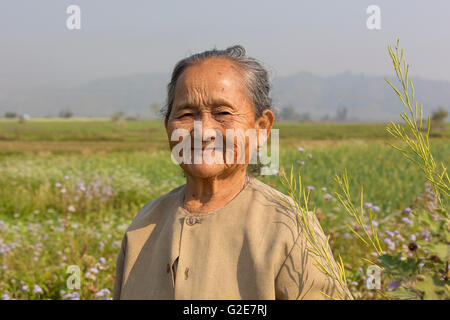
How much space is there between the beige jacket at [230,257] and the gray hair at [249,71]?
29cm

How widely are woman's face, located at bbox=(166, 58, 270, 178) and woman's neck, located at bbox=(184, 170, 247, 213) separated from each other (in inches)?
2.2

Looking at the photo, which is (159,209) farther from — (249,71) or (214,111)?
(249,71)

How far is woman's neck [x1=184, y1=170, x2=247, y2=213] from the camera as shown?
56.9 inches

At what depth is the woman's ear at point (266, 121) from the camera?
150 cm

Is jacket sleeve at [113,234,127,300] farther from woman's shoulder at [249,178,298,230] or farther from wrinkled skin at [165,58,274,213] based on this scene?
woman's shoulder at [249,178,298,230]

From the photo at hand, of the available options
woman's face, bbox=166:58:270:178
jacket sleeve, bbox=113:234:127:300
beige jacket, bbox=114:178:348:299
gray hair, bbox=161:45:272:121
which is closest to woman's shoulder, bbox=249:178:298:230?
beige jacket, bbox=114:178:348:299

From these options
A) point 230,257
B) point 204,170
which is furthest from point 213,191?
point 230,257

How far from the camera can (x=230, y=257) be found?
132cm

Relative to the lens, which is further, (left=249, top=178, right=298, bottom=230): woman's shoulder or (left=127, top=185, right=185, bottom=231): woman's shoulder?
(left=127, top=185, right=185, bottom=231): woman's shoulder

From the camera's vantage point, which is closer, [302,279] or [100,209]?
[302,279]

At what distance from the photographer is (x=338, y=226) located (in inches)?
185

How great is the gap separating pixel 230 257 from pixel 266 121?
1.68 feet

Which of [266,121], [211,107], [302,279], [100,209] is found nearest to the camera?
[302,279]

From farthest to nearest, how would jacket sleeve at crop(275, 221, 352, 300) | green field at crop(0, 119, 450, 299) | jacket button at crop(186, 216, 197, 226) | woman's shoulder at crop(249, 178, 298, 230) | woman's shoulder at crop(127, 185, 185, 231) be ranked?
1. green field at crop(0, 119, 450, 299)
2. woman's shoulder at crop(127, 185, 185, 231)
3. jacket button at crop(186, 216, 197, 226)
4. woman's shoulder at crop(249, 178, 298, 230)
5. jacket sleeve at crop(275, 221, 352, 300)
